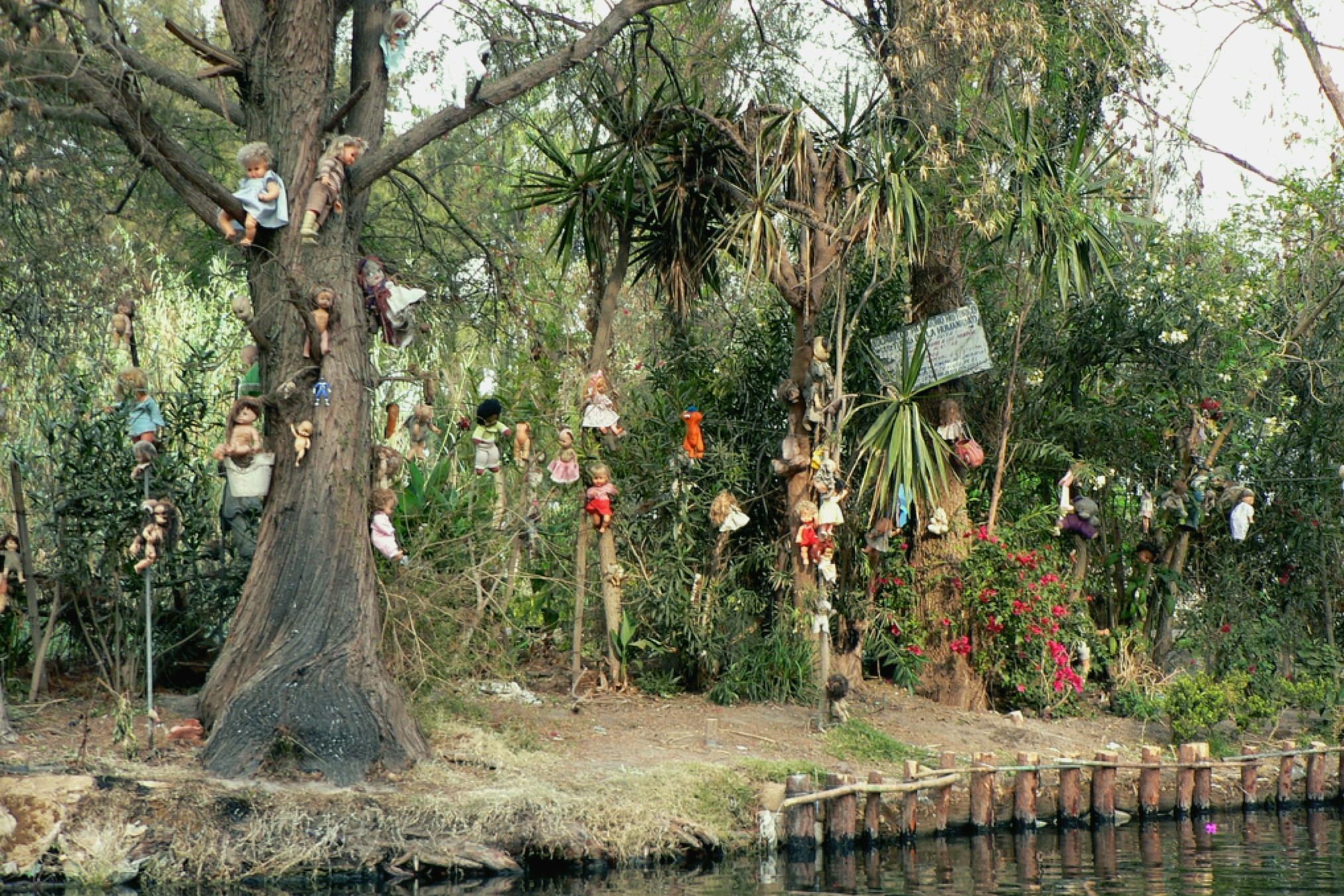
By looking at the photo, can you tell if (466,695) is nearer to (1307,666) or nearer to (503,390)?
(503,390)

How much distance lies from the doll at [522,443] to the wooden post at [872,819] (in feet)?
12.6

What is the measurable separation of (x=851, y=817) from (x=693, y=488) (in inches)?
146

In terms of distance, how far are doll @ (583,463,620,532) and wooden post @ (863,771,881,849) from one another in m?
3.24

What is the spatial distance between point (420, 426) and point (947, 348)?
4533 millimetres

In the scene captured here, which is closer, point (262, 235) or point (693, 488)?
point (262, 235)

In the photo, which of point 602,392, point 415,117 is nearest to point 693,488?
point 602,392

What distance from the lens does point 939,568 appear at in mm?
12469

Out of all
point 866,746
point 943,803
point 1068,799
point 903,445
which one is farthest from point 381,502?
point 1068,799

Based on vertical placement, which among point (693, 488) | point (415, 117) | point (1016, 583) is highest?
point (415, 117)

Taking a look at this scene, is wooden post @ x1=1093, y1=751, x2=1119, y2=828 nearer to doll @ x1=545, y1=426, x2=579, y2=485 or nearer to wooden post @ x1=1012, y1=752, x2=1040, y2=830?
wooden post @ x1=1012, y1=752, x2=1040, y2=830

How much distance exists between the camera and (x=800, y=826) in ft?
29.7

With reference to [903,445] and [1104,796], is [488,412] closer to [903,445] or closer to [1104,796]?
[903,445]

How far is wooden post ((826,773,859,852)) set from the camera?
9172mm

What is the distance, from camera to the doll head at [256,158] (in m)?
9.55
